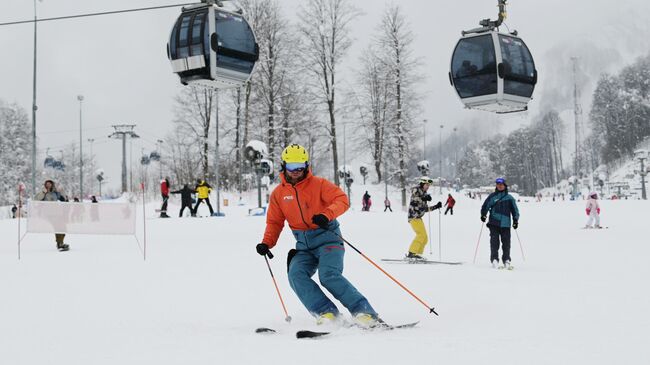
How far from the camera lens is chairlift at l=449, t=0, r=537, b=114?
13.5 metres

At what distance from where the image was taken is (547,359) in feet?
12.8

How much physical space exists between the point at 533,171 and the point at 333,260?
10514 centimetres

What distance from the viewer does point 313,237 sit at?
5289 millimetres

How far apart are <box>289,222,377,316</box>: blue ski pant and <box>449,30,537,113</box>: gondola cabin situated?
31.0 ft

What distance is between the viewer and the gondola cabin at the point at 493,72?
13.5m

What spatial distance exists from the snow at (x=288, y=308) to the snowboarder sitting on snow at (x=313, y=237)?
30 cm

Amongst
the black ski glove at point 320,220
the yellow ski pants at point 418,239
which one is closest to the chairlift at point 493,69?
the yellow ski pants at point 418,239

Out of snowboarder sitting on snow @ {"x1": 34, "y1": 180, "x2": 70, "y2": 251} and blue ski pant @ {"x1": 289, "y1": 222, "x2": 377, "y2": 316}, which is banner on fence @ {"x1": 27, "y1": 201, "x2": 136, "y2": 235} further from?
blue ski pant @ {"x1": 289, "y1": 222, "x2": 377, "y2": 316}

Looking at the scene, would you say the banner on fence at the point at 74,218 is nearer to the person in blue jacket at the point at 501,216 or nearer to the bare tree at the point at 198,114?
the person in blue jacket at the point at 501,216

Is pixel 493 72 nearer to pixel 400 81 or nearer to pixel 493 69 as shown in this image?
pixel 493 69

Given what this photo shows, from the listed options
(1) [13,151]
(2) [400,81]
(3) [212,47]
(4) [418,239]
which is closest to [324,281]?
(4) [418,239]

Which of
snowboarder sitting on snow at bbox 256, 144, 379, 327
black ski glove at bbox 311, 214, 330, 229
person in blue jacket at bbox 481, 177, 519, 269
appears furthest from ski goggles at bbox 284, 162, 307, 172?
person in blue jacket at bbox 481, 177, 519, 269

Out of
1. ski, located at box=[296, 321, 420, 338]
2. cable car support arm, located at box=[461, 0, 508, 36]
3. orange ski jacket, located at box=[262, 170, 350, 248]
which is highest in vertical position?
cable car support arm, located at box=[461, 0, 508, 36]

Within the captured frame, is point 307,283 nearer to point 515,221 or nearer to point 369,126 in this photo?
point 515,221
